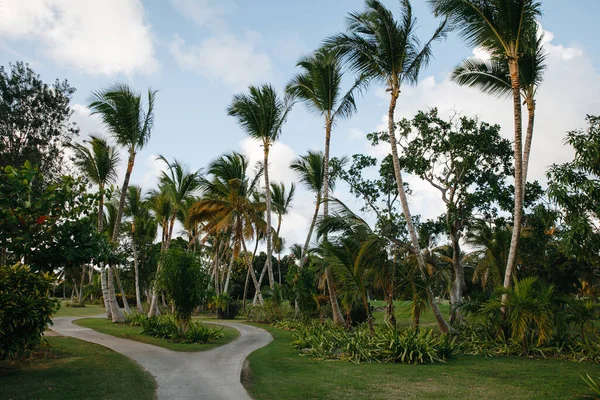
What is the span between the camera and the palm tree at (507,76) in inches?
511

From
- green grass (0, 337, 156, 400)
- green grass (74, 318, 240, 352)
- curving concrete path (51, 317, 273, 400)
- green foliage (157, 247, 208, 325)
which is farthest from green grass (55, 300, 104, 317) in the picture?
green grass (0, 337, 156, 400)

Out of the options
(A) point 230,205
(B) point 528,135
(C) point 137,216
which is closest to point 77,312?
(C) point 137,216

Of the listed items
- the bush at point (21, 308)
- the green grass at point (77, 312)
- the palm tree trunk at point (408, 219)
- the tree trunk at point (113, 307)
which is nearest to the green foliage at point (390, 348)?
the palm tree trunk at point (408, 219)

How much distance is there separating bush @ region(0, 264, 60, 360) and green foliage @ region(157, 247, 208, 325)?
597 cm

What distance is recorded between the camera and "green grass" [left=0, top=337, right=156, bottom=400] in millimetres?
7450

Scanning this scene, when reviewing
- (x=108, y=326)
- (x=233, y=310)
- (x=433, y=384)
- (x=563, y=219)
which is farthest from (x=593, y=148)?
(x=233, y=310)

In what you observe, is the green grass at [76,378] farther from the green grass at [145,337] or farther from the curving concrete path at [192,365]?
the green grass at [145,337]

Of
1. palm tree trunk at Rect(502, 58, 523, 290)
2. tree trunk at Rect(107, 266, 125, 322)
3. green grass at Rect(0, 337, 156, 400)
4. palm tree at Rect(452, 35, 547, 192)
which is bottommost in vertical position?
green grass at Rect(0, 337, 156, 400)

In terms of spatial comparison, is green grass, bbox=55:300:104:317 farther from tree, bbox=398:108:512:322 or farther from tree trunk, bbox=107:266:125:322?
tree, bbox=398:108:512:322

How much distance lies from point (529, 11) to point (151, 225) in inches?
1165

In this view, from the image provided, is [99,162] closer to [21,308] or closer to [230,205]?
[230,205]

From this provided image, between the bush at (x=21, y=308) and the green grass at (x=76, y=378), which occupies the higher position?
the bush at (x=21, y=308)

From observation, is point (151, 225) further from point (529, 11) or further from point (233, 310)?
point (529, 11)

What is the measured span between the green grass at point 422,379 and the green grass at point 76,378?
225cm
